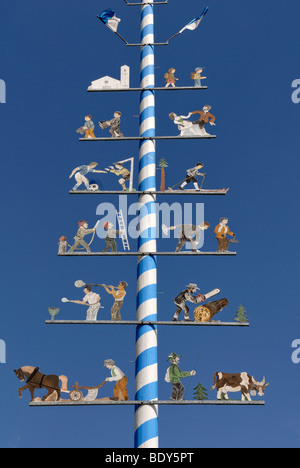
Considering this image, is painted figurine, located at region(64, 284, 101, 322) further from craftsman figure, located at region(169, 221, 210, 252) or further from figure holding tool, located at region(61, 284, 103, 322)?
craftsman figure, located at region(169, 221, 210, 252)

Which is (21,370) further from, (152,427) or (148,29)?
(148,29)

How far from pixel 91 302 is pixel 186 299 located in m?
1.85

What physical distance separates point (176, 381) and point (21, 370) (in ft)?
9.33

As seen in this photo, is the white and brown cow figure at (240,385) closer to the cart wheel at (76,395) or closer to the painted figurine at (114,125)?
the cart wheel at (76,395)

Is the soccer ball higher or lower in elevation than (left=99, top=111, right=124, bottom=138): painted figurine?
lower

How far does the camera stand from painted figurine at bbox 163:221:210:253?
11617 millimetres

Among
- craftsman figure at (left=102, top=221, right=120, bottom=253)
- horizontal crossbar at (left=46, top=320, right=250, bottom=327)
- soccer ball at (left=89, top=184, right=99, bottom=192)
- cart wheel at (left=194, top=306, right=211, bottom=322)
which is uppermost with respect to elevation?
soccer ball at (left=89, top=184, right=99, bottom=192)

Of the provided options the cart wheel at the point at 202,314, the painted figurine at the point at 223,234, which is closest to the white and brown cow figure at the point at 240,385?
the cart wheel at the point at 202,314

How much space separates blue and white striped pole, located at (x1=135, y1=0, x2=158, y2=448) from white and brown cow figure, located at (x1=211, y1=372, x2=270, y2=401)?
1130 mm

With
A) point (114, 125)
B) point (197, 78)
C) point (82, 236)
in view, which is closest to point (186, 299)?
point (82, 236)

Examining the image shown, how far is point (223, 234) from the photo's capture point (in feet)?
38.5

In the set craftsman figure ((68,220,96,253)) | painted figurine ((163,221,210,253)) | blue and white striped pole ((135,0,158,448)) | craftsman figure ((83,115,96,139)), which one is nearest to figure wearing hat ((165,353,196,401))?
blue and white striped pole ((135,0,158,448))

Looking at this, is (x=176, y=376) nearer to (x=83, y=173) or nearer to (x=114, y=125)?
(x=83, y=173)
